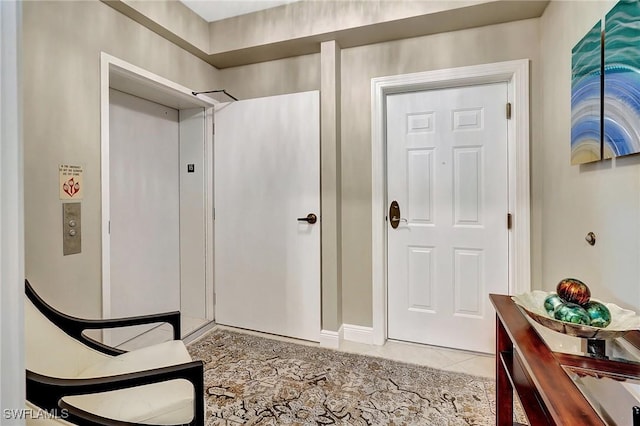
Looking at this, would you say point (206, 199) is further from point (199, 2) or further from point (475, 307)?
point (475, 307)

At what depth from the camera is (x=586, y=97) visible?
1.49 m

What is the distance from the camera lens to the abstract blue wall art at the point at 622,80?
1148 mm

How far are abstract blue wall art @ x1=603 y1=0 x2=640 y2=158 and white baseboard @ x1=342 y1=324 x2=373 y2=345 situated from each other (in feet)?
6.08

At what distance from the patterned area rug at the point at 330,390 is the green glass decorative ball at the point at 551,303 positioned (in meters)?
0.90

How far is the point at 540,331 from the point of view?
3.63 ft

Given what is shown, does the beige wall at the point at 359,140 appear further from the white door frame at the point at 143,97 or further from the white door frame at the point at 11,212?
the white door frame at the point at 11,212

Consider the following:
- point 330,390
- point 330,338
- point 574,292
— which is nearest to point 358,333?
point 330,338

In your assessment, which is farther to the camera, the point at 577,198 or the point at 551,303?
the point at 577,198

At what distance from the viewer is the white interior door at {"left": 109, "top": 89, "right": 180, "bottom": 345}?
8.17ft

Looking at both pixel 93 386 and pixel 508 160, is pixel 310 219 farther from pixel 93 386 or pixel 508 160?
pixel 93 386

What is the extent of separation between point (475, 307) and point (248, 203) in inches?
74.7

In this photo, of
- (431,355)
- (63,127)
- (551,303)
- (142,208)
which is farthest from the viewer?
(142,208)

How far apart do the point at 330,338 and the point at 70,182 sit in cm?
194

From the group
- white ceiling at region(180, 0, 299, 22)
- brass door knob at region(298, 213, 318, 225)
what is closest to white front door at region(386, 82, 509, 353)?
brass door knob at region(298, 213, 318, 225)
